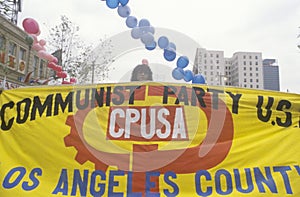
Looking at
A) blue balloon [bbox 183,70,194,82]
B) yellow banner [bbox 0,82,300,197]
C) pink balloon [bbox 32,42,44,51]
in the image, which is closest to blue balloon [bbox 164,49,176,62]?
blue balloon [bbox 183,70,194,82]

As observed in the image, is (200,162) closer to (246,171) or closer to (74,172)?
(246,171)

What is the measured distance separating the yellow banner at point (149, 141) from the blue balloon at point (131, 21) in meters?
3.83

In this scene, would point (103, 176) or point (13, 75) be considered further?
point (13, 75)

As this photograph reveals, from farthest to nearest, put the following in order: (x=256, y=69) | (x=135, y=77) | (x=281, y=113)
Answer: (x=256, y=69) < (x=135, y=77) < (x=281, y=113)

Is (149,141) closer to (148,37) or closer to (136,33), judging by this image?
(148,37)

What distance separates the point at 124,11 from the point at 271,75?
5687cm

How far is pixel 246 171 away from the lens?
9.72 ft

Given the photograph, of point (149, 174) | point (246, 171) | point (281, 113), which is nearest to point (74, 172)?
point (149, 174)

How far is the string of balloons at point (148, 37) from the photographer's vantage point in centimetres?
650

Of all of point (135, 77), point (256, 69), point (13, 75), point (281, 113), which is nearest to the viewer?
point (281, 113)

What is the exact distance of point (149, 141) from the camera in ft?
10.2

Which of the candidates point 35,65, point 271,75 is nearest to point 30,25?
point 35,65

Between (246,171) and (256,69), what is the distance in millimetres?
49300

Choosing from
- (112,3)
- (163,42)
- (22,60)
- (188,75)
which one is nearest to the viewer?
(112,3)
